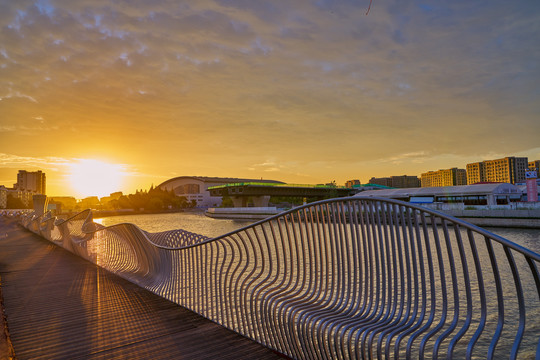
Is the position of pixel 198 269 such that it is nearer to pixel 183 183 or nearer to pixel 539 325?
pixel 539 325

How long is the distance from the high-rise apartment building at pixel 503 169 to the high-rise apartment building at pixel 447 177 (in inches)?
246

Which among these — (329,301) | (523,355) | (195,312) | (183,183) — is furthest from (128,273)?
(183,183)

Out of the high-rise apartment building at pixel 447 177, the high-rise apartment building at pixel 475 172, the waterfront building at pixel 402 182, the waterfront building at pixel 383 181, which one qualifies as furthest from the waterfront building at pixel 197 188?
the high-rise apartment building at pixel 475 172

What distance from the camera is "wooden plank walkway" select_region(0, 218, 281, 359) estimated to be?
12.3ft

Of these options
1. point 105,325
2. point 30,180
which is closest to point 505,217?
point 105,325

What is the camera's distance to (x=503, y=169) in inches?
5891

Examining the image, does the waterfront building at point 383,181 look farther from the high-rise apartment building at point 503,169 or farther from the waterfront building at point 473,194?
the waterfront building at point 473,194

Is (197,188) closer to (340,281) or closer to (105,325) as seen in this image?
(105,325)

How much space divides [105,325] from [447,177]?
575ft

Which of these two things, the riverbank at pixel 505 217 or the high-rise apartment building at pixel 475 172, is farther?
the high-rise apartment building at pixel 475 172

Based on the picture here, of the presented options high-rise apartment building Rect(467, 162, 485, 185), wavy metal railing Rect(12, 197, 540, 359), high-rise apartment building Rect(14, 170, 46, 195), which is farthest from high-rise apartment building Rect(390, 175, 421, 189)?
wavy metal railing Rect(12, 197, 540, 359)

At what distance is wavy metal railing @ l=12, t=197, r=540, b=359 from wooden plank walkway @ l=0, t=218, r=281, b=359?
0.24 meters

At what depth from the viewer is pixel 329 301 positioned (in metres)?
3.25

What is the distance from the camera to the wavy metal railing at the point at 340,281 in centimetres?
235
